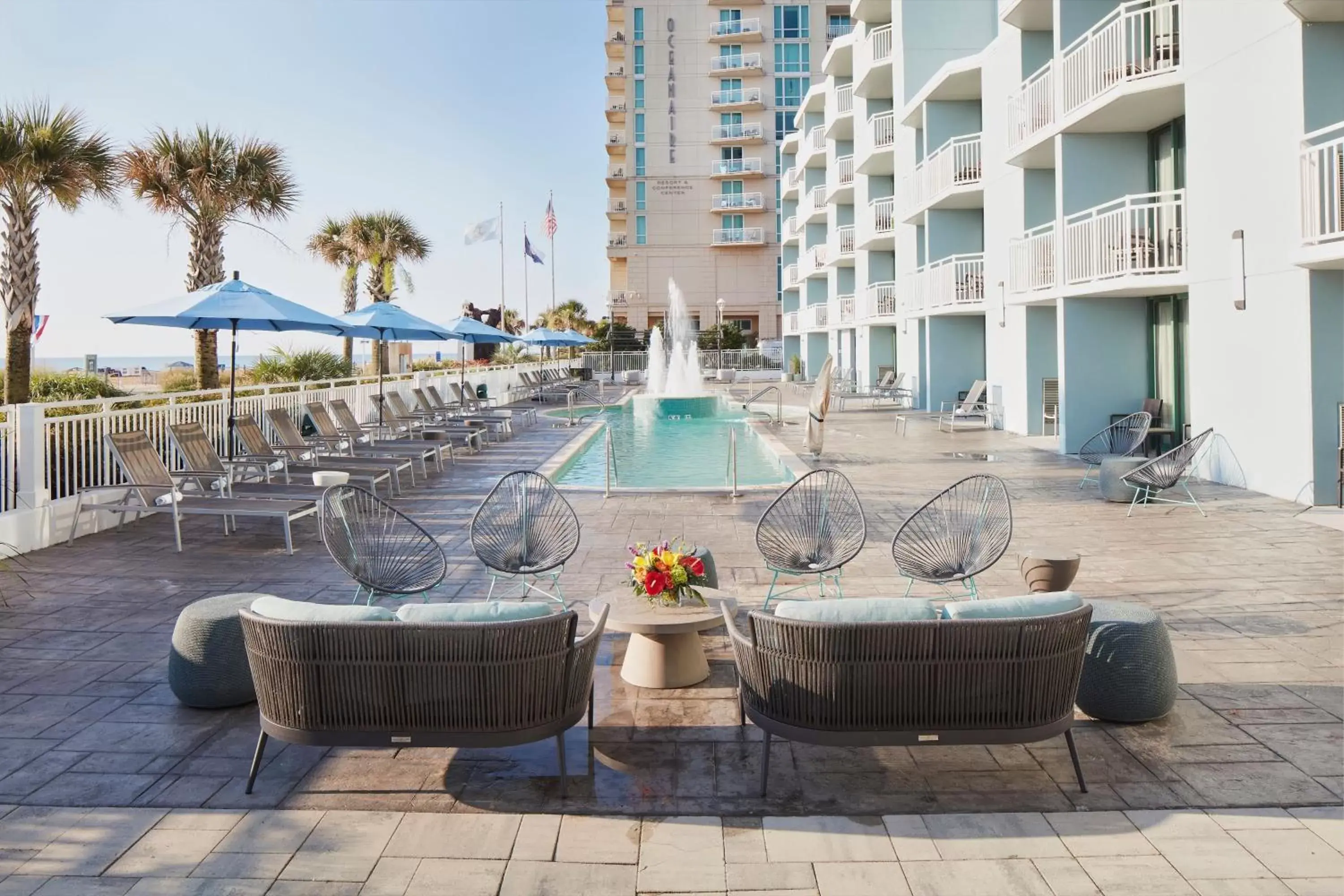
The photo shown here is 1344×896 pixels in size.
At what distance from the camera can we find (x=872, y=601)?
3.81 metres

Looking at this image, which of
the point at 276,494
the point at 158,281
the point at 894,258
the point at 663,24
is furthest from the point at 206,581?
the point at 663,24

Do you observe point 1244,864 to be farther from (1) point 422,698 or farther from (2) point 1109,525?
(2) point 1109,525

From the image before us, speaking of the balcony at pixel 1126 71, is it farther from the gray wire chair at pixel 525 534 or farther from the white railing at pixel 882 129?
the white railing at pixel 882 129

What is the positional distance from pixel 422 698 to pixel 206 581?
179 inches

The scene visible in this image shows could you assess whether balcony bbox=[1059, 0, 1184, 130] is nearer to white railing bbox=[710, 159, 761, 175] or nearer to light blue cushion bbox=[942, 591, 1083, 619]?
light blue cushion bbox=[942, 591, 1083, 619]

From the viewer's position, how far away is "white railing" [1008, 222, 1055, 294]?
52.0 feet

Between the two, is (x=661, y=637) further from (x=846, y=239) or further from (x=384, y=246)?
(x=846, y=239)

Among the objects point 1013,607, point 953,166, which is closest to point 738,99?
point 953,166

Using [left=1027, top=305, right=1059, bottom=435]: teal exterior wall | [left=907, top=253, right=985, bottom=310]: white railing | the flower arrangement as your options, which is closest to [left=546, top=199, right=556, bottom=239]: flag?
[left=907, top=253, right=985, bottom=310]: white railing

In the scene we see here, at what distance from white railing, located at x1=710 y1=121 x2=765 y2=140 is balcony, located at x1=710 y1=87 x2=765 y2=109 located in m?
0.98

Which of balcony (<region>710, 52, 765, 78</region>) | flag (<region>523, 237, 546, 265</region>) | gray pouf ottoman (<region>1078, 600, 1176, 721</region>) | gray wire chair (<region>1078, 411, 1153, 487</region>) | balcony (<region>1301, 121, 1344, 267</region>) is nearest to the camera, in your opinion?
gray pouf ottoman (<region>1078, 600, 1176, 721</region>)

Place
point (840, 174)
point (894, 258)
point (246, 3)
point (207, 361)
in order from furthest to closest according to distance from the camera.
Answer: point (840, 174) → point (894, 258) → point (207, 361) → point (246, 3)

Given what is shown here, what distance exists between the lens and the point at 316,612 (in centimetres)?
383

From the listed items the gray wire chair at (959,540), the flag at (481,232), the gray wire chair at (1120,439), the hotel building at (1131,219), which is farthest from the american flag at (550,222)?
the gray wire chair at (959,540)
